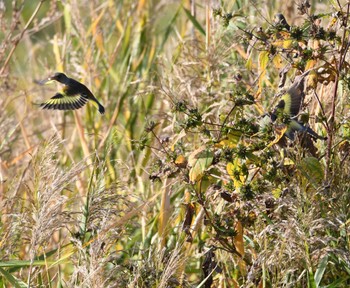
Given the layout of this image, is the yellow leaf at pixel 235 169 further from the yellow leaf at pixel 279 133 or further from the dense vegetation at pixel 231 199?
the yellow leaf at pixel 279 133

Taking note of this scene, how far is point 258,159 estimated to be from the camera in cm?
227

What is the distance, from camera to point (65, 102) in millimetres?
2781

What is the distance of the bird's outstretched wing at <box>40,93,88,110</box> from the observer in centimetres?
272

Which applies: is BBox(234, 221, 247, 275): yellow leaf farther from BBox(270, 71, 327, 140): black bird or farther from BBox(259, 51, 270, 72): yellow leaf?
BBox(259, 51, 270, 72): yellow leaf

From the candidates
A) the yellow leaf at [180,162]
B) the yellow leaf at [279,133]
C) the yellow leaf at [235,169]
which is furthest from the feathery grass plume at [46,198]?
the yellow leaf at [279,133]

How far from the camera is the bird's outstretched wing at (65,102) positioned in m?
2.72

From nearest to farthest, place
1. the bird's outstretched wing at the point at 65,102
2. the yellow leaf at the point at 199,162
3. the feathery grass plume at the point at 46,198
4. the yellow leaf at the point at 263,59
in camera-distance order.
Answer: the feathery grass plume at the point at 46,198, the yellow leaf at the point at 199,162, the yellow leaf at the point at 263,59, the bird's outstretched wing at the point at 65,102

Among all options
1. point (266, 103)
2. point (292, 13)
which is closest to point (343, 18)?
point (266, 103)

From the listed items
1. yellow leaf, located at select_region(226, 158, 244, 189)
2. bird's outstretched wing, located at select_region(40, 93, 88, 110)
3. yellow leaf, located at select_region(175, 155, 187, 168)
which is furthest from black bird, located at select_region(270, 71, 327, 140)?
bird's outstretched wing, located at select_region(40, 93, 88, 110)

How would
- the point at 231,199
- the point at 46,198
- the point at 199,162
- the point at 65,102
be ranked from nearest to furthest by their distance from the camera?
the point at 46,198
the point at 199,162
the point at 231,199
the point at 65,102

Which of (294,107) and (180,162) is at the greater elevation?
(294,107)

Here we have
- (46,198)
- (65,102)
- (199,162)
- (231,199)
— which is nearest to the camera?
(46,198)

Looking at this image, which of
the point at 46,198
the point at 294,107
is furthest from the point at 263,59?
the point at 46,198

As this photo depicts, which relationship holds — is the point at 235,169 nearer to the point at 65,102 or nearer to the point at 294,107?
the point at 294,107
